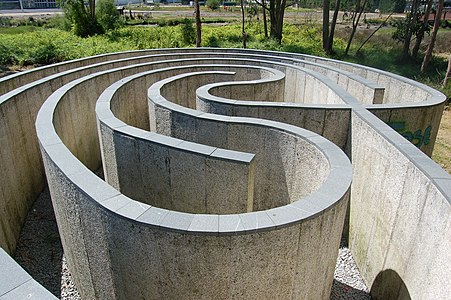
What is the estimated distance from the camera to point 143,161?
728 centimetres

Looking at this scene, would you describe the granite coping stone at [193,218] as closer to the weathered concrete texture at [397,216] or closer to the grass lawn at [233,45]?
the weathered concrete texture at [397,216]

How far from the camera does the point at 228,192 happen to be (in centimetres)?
673

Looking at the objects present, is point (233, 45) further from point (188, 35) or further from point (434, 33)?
point (434, 33)

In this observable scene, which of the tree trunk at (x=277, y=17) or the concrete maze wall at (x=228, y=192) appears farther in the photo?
the tree trunk at (x=277, y=17)

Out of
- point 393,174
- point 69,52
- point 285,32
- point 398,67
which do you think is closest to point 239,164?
point 393,174

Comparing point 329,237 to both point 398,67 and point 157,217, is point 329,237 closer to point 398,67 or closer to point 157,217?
point 157,217

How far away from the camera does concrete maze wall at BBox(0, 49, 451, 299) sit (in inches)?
189

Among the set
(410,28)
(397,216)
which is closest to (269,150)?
(397,216)

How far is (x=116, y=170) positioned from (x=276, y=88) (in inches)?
282

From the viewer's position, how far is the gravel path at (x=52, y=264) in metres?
7.30

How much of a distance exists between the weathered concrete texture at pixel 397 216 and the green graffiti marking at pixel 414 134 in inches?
56.2

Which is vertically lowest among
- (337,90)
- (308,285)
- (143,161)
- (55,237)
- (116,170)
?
(55,237)

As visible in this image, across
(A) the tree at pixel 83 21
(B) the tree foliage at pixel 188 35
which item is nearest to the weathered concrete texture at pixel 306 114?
(B) the tree foliage at pixel 188 35

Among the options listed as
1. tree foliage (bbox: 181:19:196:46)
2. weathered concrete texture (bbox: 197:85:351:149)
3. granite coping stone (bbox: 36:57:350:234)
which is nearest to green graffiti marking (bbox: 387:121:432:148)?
weathered concrete texture (bbox: 197:85:351:149)
